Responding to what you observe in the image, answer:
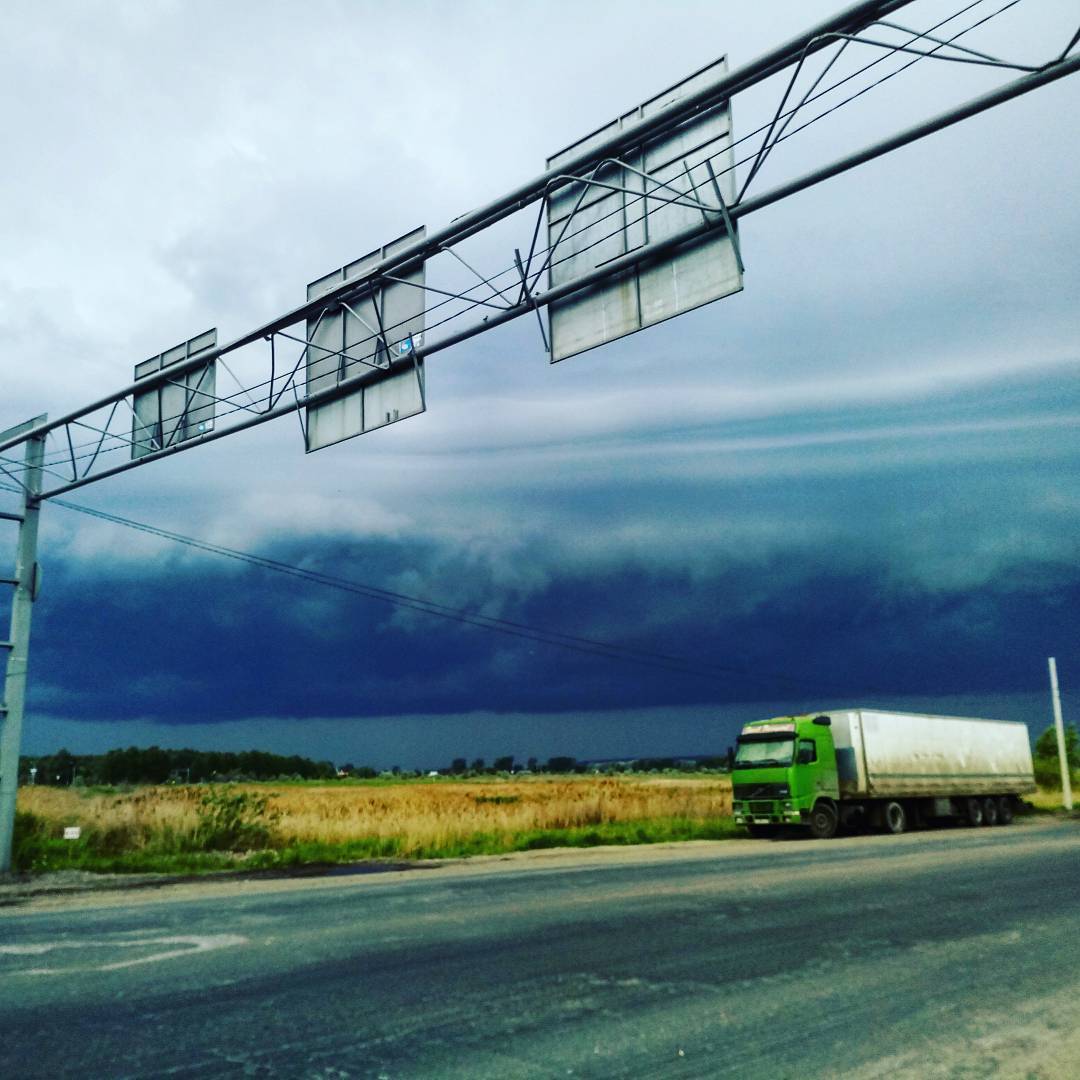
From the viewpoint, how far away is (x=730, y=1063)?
4789 millimetres

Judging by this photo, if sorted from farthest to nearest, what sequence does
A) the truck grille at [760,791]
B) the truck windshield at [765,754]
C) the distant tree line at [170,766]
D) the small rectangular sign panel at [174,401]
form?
the distant tree line at [170,766], the truck windshield at [765,754], the truck grille at [760,791], the small rectangular sign panel at [174,401]

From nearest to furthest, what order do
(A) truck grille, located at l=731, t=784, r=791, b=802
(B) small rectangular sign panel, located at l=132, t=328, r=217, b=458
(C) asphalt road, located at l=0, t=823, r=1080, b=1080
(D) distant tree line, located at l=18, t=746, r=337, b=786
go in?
(C) asphalt road, located at l=0, t=823, r=1080, b=1080 < (B) small rectangular sign panel, located at l=132, t=328, r=217, b=458 < (A) truck grille, located at l=731, t=784, r=791, b=802 < (D) distant tree line, located at l=18, t=746, r=337, b=786

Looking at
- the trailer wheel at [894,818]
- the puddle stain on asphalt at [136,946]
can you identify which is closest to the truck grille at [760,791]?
the trailer wheel at [894,818]

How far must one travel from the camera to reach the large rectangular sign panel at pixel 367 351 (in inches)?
501

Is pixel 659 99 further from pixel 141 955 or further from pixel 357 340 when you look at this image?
pixel 141 955

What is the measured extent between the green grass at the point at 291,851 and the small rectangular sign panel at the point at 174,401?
7730mm

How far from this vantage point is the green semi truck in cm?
2403

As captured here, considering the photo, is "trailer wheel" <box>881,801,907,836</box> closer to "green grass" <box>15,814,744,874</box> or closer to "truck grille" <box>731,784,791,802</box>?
"truck grille" <box>731,784,791,802</box>

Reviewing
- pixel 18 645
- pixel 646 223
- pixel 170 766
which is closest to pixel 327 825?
pixel 18 645

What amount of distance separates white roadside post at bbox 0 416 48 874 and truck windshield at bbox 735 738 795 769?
17106 mm

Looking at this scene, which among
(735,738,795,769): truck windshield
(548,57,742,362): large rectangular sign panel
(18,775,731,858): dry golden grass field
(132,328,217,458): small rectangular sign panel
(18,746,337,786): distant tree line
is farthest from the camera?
(18,746,337,786): distant tree line

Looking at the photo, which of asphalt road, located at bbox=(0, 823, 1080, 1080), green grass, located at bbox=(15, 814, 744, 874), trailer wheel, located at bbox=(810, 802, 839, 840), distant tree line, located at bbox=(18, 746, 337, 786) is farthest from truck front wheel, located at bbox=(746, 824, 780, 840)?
distant tree line, located at bbox=(18, 746, 337, 786)

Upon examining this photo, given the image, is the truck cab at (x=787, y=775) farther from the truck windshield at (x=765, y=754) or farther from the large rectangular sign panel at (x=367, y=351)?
the large rectangular sign panel at (x=367, y=351)

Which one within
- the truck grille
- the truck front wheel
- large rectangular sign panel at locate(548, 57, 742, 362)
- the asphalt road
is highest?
large rectangular sign panel at locate(548, 57, 742, 362)
